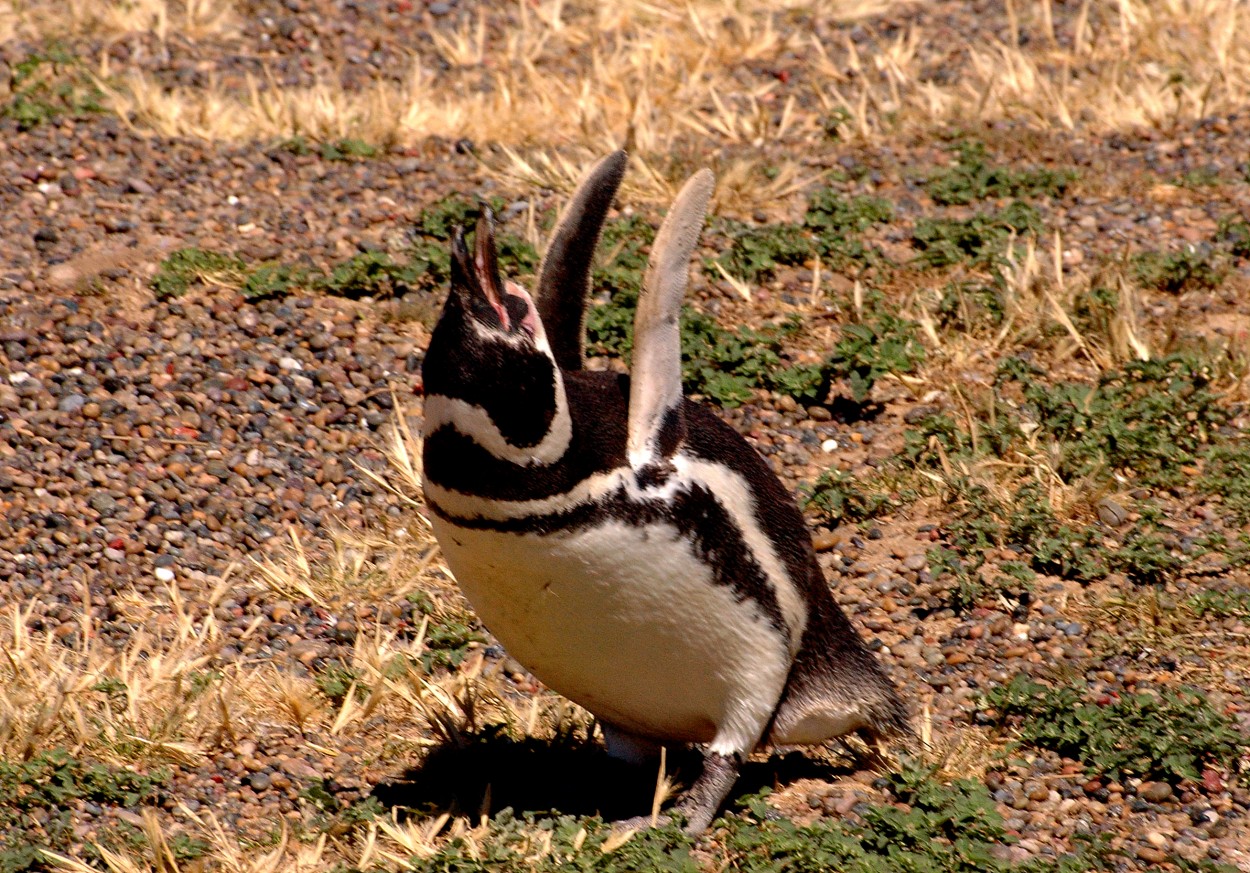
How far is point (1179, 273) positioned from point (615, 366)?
2.40 meters

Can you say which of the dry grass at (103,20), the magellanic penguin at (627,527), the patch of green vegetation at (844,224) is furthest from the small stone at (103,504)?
the dry grass at (103,20)

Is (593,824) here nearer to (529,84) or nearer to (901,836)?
(901,836)

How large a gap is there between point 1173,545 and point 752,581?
2172 mm

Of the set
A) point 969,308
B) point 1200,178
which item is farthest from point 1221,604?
point 1200,178

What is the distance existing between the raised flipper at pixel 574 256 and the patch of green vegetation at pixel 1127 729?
173cm

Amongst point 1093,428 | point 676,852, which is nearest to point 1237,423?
point 1093,428

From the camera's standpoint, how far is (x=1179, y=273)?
707 cm

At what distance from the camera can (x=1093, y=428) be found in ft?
20.2

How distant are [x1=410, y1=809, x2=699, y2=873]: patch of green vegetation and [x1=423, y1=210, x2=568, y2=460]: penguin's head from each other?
0.98 metres

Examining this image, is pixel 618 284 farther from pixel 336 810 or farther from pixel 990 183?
pixel 336 810

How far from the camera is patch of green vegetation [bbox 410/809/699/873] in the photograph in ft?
12.9

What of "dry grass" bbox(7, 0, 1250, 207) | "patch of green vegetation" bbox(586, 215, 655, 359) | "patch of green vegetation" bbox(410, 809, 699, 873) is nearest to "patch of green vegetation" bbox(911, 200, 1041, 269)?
"dry grass" bbox(7, 0, 1250, 207)

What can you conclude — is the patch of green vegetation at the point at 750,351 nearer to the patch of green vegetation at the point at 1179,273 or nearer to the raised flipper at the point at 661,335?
the patch of green vegetation at the point at 1179,273

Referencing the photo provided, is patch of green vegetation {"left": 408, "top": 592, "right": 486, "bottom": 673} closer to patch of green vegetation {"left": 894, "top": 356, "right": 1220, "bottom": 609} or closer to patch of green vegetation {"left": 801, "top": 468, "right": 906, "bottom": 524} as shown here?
patch of green vegetation {"left": 801, "top": 468, "right": 906, "bottom": 524}
